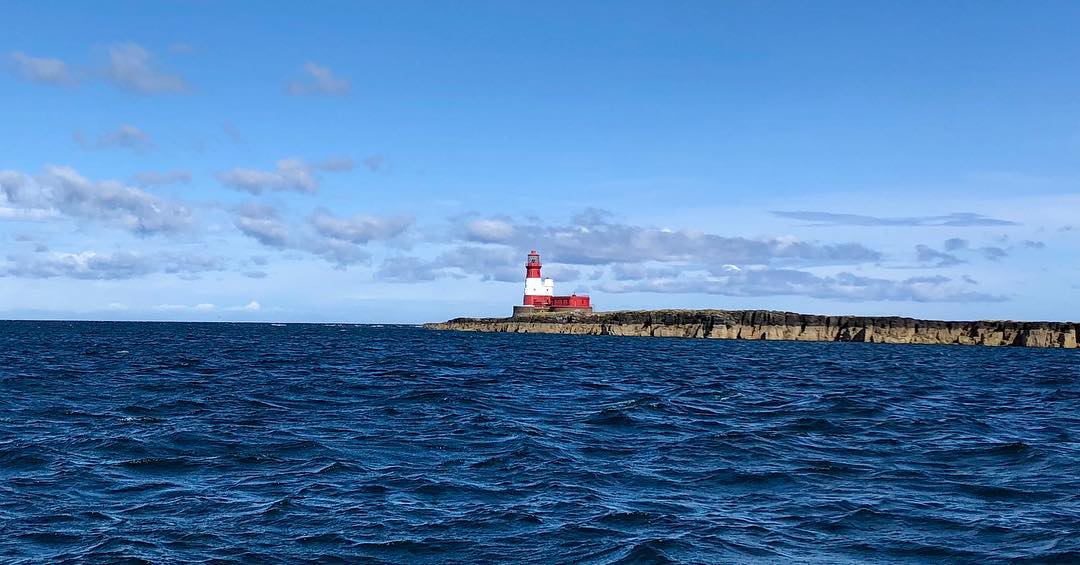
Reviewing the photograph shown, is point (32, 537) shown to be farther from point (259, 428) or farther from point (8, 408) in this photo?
point (8, 408)

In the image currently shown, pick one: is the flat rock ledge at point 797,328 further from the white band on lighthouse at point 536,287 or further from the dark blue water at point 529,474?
the dark blue water at point 529,474

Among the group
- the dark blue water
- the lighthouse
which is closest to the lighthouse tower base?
the lighthouse

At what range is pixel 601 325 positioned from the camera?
106625 millimetres

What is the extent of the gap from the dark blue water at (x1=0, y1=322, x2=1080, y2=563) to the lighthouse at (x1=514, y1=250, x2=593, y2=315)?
90.9 metres

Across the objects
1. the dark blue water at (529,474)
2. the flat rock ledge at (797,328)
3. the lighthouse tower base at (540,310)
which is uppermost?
the lighthouse tower base at (540,310)

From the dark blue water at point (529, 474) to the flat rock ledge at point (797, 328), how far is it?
59.5 metres

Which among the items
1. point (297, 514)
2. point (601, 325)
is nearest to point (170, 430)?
point (297, 514)

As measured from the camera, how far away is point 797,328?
293 ft

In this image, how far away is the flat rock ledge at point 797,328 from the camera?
81.2m

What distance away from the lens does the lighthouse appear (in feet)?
392

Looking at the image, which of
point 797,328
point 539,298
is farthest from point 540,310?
point 797,328

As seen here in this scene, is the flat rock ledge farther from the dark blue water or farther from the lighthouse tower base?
the dark blue water

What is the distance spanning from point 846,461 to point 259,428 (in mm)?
11855

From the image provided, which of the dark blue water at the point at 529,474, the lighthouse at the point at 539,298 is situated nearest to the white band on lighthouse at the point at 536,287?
the lighthouse at the point at 539,298
